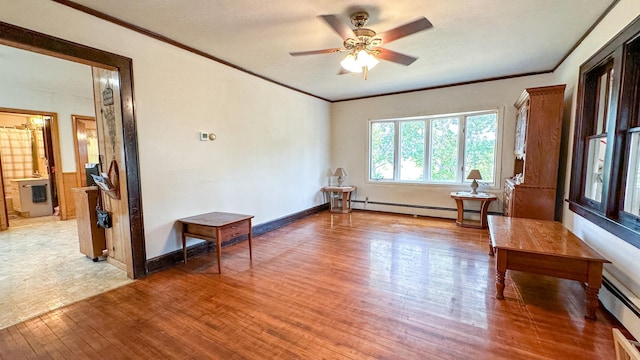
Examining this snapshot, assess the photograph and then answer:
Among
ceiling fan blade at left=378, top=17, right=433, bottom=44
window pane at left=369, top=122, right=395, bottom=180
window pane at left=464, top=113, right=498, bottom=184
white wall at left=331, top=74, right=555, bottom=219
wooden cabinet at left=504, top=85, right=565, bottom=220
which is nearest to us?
ceiling fan blade at left=378, top=17, right=433, bottom=44

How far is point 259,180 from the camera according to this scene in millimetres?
4582

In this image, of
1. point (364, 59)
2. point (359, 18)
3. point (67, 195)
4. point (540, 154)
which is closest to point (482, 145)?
point (540, 154)

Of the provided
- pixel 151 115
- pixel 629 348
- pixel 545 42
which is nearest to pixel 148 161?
pixel 151 115

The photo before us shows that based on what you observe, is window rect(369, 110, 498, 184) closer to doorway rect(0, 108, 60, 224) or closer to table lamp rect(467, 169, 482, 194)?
table lamp rect(467, 169, 482, 194)

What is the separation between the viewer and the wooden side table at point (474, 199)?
15.3 feet

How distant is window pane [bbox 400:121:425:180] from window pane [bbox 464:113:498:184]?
0.85 metres

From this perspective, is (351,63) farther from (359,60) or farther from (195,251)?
(195,251)

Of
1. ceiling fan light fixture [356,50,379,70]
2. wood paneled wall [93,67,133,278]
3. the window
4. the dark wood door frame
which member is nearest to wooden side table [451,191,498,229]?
the window

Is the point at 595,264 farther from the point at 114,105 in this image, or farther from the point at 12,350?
the point at 114,105

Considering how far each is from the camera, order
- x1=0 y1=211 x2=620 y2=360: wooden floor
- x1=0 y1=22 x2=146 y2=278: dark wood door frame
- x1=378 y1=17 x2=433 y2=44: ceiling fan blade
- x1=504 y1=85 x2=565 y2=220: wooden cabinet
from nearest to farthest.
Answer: x1=0 y1=211 x2=620 y2=360: wooden floor
x1=378 y1=17 x2=433 y2=44: ceiling fan blade
x1=0 y1=22 x2=146 y2=278: dark wood door frame
x1=504 y1=85 x2=565 y2=220: wooden cabinet

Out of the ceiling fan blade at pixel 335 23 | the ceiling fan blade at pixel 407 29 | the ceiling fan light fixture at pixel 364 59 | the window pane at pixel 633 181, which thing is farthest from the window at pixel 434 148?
the ceiling fan blade at pixel 335 23

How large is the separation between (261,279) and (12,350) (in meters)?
1.82

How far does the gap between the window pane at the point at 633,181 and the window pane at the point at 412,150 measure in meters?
3.52

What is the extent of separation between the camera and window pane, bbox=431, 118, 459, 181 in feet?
17.5
